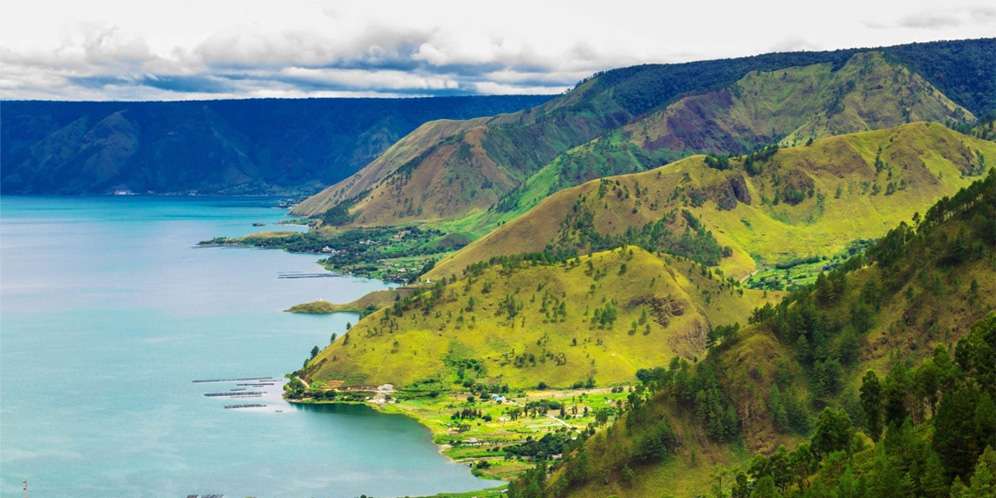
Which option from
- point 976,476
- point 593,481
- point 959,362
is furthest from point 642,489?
point 976,476

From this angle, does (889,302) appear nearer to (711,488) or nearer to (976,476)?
(711,488)

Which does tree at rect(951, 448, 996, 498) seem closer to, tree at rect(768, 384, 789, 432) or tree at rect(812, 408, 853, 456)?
tree at rect(812, 408, 853, 456)

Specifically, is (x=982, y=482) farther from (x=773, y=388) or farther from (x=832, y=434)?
(x=773, y=388)

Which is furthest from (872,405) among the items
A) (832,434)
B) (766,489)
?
(766,489)

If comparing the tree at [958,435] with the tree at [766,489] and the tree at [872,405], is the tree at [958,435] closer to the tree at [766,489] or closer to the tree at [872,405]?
the tree at [766,489]

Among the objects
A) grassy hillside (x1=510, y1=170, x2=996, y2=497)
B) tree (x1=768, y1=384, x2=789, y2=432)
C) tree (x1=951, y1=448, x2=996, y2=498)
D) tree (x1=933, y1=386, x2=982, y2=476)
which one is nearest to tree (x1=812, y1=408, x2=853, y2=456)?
grassy hillside (x1=510, y1=170, x2=996, y2=497)

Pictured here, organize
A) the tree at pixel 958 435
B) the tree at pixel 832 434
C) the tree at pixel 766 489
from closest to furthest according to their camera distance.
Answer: the tree at pixel 958 435
the tree at pixel 766 489
the tree at pixel 832 434

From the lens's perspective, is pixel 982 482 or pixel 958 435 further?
pixel 958 435

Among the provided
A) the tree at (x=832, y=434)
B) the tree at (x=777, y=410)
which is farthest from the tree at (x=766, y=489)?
the tree at (x=777, y=410)
